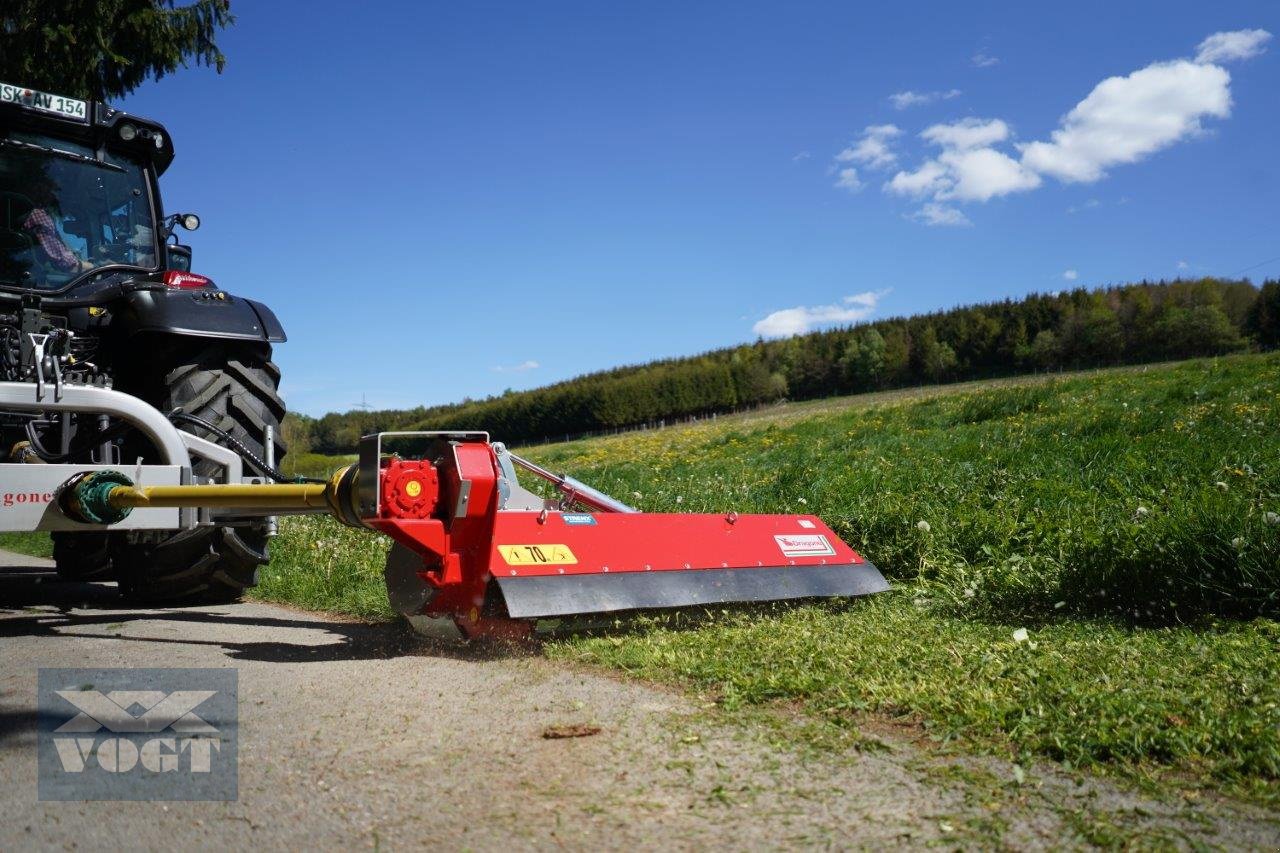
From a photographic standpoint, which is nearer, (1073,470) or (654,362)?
(1073,470)

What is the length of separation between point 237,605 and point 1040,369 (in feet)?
163

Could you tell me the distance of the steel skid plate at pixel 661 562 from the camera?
362cm

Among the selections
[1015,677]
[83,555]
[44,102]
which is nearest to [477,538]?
[1015,677]

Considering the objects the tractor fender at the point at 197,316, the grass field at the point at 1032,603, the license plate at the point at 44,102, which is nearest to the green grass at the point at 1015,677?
the grass field at the point at 1032,603

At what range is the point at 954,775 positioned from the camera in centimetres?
227

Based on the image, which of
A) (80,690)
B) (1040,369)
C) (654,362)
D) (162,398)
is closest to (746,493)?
(162,398)

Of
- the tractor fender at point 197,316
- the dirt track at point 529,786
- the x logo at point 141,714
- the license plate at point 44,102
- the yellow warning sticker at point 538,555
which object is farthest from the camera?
the license plate at point 44,102

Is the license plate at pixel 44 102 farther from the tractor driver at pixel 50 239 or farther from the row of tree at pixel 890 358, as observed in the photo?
the row of tree at pixel 890 358

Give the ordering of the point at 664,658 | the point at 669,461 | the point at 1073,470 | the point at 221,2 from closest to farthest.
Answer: the point at 664,658 < the point at 1073,470 < the point at 221,2 < the point at 669,461

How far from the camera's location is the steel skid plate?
3623mm

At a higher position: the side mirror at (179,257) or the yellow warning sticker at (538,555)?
the side mirror at (179,257)

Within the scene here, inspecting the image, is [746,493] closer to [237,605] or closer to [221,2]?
[237,605]

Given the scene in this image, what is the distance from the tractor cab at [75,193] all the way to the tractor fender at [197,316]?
486mm

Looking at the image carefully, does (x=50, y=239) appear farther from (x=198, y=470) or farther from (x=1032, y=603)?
(x=1032, y=603)
